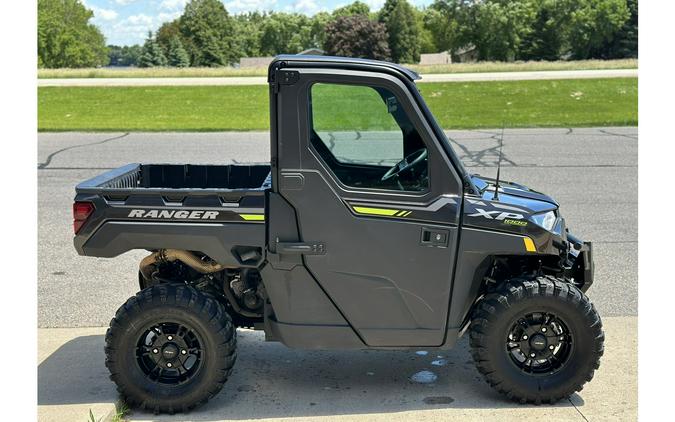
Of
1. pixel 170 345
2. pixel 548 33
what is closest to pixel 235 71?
pixel 170 345

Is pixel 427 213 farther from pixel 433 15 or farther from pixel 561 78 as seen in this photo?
pixel 433 15

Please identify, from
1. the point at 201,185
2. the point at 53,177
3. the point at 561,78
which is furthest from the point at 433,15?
the point at 201,185

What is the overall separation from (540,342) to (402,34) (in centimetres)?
7213

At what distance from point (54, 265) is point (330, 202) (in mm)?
4545

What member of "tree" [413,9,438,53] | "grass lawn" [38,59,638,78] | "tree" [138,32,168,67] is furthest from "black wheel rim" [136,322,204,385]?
"tree" [413,9,438,53]

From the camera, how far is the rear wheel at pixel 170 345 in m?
4.57

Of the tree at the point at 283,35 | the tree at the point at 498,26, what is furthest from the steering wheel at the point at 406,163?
the tree at the point at 283,35

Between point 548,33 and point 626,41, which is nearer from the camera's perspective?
point 626,41

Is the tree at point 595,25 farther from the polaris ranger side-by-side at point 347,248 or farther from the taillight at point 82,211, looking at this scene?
the taillight at point 82,211

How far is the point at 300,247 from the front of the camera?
4527 mm

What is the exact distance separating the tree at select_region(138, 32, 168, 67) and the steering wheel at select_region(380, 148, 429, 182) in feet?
242

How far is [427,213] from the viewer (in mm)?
4535

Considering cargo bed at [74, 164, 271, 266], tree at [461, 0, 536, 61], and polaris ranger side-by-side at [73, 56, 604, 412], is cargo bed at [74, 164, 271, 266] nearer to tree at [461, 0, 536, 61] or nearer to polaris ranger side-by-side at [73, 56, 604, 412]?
polaris ranger side-by-side at [73, 56, 604, 412]

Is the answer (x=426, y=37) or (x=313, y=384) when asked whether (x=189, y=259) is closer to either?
(x=313, y=384)
